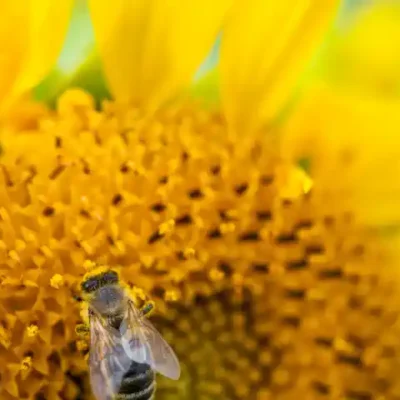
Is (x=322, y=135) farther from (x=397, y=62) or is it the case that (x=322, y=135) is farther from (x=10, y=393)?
(x=10, y=393)

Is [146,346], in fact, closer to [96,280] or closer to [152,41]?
[96,280]

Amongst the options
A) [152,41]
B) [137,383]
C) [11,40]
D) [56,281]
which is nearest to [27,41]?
[11,40]

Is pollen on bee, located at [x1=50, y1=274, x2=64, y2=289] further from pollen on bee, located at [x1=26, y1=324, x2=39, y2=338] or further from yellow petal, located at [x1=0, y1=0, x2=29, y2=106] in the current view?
yellow petal, located at [x1=0, y1=0, x2=29, y2=106]

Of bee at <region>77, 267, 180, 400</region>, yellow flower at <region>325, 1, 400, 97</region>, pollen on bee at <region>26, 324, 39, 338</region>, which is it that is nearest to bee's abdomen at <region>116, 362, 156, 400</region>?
bee at <region>77, 267, 180, 400</region>

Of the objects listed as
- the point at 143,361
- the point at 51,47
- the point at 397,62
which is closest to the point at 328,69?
the point at 397,62

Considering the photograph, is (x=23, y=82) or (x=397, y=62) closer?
(x=23, y=82)

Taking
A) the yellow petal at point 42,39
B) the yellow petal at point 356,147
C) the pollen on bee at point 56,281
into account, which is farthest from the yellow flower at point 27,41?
the yellow petal at point 356,147

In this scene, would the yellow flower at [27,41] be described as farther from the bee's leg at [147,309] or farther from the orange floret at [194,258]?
the bee's leg at [147,309]
